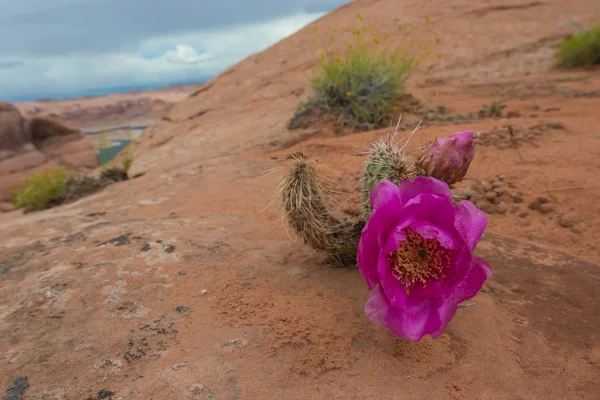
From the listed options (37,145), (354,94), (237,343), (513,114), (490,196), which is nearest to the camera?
(237,343)

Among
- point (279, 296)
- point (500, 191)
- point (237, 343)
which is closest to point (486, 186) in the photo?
point (500, 191)

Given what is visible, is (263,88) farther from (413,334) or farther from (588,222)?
(413,334)

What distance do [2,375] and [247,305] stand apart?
2.99ft

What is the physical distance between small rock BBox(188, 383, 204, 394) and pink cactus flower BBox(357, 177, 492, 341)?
2.00 ft

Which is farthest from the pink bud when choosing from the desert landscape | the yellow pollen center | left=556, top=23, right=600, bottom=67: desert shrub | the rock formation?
the rock formation

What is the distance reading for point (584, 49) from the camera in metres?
8.20

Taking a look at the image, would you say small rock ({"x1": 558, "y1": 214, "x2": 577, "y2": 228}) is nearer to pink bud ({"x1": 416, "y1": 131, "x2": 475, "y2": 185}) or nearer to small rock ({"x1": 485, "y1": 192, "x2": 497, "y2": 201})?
small rock ({"x1": 485, "y1": 192, "x2": 497, "y2": 201})

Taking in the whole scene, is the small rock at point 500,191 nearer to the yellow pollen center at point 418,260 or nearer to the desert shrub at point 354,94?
the yellow pollen center at point 418,260

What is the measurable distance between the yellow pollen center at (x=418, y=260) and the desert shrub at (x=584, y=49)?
8790 mm

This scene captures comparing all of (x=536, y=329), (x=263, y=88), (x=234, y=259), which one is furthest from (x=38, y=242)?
(x=263, y=88)

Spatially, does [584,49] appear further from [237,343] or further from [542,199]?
[237,343]

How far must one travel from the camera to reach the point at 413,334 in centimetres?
138

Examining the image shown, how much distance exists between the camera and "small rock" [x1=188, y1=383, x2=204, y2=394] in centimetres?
144

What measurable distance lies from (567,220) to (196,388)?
242 cm
